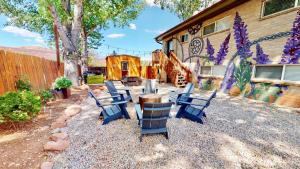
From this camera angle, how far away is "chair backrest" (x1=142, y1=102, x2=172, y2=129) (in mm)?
2793

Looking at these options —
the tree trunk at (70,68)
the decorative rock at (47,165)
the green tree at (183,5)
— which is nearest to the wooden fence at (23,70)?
the tree trunk at (70,68)

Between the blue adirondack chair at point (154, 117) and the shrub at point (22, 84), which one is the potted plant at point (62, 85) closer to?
the shrub at point (22, 84)

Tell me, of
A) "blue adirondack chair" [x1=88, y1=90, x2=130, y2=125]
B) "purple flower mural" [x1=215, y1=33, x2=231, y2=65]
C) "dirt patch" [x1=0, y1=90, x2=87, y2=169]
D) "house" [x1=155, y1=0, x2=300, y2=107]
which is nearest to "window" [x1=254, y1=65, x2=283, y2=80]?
"house" [x1=155, y1=0, x2=300, y2=107]

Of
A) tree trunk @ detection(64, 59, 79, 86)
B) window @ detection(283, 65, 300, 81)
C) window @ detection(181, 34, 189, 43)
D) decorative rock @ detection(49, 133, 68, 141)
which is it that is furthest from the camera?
window @ detection(181, 34, 189, 43)

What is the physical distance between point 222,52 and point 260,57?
2.17 m

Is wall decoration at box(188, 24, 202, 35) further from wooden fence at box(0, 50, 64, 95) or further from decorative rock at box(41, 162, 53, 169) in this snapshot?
decorative rock at box(41, 162, 53, 169)

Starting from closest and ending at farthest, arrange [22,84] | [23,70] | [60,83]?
[22,84], [23,70], [60,83]

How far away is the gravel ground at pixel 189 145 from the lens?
2359 millimetres

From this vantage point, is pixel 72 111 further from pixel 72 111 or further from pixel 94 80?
pixel 94 80

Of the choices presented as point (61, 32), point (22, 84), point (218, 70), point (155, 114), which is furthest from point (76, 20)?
point (218, 70)

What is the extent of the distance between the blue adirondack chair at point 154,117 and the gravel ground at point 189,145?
0.20 m

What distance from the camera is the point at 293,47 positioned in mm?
5402

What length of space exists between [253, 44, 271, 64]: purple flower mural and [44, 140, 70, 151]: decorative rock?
775 cm

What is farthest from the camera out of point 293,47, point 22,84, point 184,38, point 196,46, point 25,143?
point 184,38
